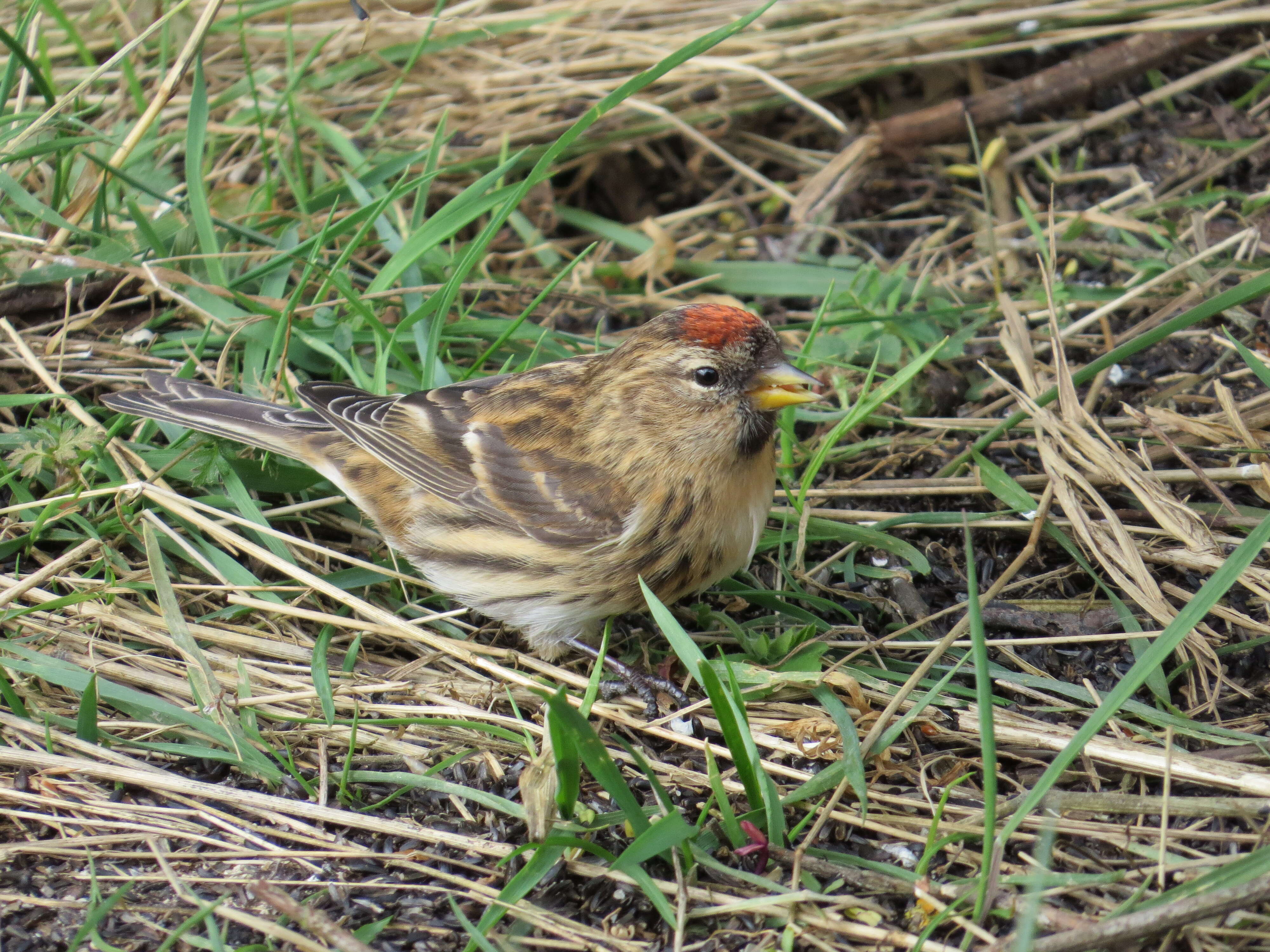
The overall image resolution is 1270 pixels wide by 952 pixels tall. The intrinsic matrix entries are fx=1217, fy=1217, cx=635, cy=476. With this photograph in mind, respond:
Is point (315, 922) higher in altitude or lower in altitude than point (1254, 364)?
lower

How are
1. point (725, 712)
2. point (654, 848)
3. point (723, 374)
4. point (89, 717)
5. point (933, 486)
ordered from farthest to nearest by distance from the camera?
point (933, 486) → point (723, 374) → point (89, 717) → point (725, 712) → point (654, 848)

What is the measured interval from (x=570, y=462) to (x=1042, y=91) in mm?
3114

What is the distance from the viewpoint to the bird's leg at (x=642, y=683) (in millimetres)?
3301

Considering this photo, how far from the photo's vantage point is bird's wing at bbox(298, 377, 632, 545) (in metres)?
3.42

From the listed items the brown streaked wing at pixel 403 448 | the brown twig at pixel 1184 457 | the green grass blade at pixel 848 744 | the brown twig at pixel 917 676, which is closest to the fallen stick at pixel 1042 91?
the brown twig at pixel 1184 457

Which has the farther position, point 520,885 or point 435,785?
point 435,785

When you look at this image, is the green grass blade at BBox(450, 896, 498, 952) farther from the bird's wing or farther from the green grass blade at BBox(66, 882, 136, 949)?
the bird's wing

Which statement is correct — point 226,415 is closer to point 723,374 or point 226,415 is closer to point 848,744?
point 723,374

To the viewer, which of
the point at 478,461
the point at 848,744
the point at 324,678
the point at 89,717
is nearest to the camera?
the point at 848,744

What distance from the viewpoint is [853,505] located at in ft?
13.0

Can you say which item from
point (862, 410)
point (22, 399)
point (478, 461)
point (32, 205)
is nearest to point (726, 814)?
point (478, 461)

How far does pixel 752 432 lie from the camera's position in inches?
135

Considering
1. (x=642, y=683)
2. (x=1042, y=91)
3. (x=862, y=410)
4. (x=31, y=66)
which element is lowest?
(x=642, y=683)

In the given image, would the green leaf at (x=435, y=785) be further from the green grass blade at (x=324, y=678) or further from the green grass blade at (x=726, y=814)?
the green grass blade at (x=726, y=814)
